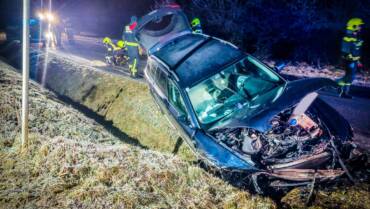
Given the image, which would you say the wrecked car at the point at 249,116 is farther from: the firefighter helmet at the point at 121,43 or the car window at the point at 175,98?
the firefighter helmet at the point at 121,43

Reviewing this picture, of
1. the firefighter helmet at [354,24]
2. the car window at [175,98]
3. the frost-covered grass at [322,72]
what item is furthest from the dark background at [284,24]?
the car window at [175,98]

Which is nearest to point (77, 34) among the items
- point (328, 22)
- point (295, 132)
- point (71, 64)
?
point (71, 64)

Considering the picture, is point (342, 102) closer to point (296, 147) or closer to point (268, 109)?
point (296, 147)

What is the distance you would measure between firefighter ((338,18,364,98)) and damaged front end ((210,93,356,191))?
102 inches

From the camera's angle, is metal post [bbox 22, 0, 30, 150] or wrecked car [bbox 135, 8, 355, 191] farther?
metal post [bbox 22, 0, 30, 150]

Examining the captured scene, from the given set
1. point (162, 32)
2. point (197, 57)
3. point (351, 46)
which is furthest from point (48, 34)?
point (351, 46)

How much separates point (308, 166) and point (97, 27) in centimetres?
2038

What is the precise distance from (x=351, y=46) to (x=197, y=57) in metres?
3.58

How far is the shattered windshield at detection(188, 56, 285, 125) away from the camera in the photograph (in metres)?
4.39

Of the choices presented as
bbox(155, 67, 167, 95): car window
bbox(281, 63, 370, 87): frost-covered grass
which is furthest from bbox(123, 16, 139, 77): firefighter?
bbox(281, 63, 370, 87): frost-covered grass

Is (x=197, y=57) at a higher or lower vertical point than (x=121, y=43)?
higher

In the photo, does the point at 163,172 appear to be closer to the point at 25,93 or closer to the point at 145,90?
the point at 25,93

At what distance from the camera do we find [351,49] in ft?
19.8

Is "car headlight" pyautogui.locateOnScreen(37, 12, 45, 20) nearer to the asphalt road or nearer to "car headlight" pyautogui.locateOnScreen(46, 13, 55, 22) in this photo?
"car headlight" pyautogui.locateOnScreen(46, 13, 55, 22)
